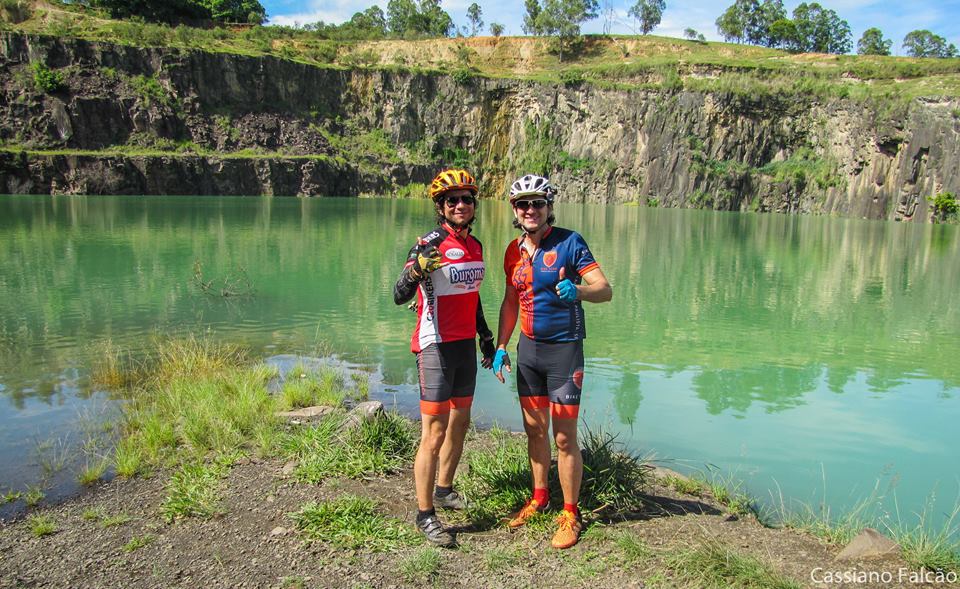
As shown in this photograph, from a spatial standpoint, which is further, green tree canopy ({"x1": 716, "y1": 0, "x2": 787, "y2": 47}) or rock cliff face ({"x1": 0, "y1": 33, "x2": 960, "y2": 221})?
green tree canopy ({"x1": 716, "y1": 0, "x2": 787, "y2": 47})

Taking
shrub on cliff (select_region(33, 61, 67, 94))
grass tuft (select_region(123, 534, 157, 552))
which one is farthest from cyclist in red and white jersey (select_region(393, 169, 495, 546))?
shrub on cliff (select_region(33, 61, 67, 94))

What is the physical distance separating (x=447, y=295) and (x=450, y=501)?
148 cm

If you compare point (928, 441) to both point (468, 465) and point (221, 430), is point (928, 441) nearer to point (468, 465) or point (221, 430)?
point (468, 465)

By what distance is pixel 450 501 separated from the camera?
462cm

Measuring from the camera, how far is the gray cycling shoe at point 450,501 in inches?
181

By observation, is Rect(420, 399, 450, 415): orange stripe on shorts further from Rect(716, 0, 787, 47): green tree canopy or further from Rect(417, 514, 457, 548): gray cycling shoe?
Rect(716, 0, 787, 47): green tree canopy

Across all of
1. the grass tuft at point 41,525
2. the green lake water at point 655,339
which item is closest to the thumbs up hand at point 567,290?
the green lake water at point 655,339

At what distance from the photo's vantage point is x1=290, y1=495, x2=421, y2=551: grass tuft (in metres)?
4.10

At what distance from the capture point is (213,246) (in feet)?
71.8

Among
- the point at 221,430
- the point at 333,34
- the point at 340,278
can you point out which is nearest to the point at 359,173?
the point at 333,34

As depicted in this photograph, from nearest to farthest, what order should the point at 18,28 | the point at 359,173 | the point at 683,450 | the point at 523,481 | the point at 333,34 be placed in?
the point at 523,481 < the point at 683,450 < the point at 18,28 < the point at 359,173 < the point at 333,34

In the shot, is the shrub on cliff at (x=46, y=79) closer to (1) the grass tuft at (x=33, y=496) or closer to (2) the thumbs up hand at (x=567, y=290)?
(1) the grass tuft at (x=33, y=496)

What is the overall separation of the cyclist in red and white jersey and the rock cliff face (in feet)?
192

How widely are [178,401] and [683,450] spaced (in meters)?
5.20
